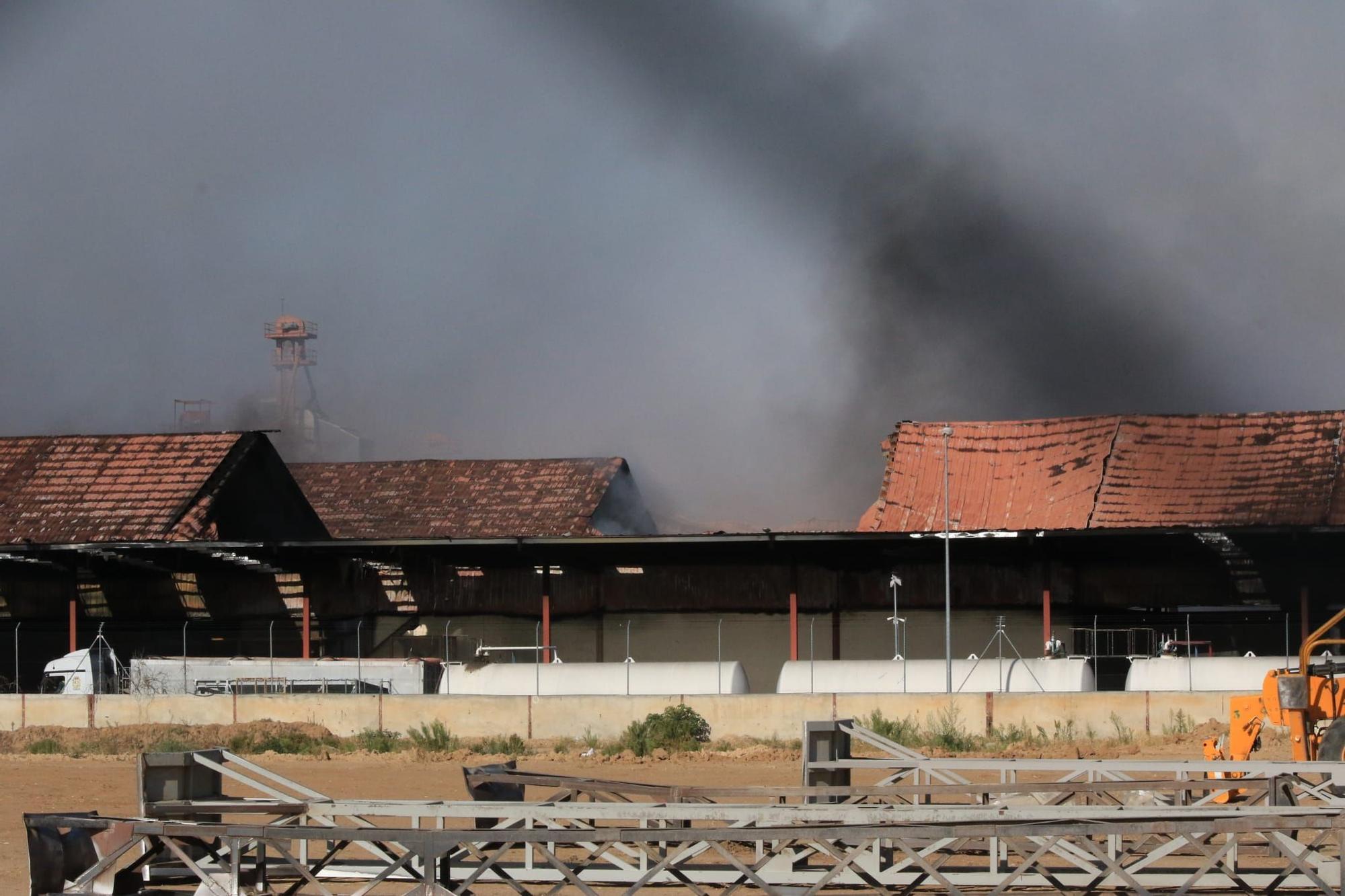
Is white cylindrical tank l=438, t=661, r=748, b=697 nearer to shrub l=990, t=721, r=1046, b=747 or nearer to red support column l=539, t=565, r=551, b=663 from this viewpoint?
red support column l=539, t=565, r=551, b=663

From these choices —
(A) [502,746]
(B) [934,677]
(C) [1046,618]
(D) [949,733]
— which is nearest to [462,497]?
(A) [502,746]

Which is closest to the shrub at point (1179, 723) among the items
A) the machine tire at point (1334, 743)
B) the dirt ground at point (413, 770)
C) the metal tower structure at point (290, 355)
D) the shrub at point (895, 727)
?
the dirt ground at point (413, 770)

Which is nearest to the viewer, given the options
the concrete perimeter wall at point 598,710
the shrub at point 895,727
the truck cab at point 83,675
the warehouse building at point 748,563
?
the shrub at point 895,727

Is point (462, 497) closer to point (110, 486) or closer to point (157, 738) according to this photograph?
point (110, 486)

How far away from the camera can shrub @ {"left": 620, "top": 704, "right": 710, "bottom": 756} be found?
36.0m

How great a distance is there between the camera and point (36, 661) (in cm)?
5188

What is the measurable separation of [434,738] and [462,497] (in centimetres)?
2378

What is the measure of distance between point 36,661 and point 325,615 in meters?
9.01

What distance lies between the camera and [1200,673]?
3891cm

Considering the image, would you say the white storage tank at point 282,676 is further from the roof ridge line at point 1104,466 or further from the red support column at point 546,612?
the roof ridge line at point 1104,466

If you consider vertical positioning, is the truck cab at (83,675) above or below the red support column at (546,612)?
below

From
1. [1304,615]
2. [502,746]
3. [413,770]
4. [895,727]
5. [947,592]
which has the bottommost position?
[413,770]

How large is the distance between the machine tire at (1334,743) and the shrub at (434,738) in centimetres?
2014

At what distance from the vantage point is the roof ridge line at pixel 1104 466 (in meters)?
49.8
